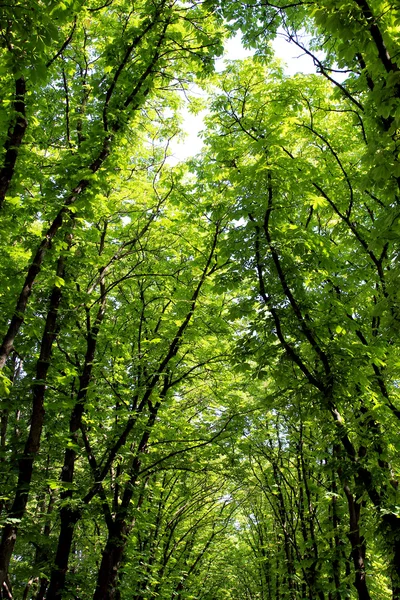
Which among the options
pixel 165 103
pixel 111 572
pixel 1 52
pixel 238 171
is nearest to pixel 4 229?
pixel 1 52

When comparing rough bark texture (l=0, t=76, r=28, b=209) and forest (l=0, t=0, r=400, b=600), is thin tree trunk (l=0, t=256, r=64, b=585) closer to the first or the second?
forest (l=0, t=0, r=400, b=600)

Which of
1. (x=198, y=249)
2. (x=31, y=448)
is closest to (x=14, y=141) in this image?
(x=31, y=448)

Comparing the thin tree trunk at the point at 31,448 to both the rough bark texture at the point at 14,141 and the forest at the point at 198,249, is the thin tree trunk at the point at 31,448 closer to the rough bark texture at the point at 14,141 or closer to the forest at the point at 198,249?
the forest at the point at 198,249

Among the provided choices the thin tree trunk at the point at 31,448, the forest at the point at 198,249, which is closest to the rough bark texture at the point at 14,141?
the forest at the point at 198,249

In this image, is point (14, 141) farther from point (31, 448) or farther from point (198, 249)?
point (198, 249)

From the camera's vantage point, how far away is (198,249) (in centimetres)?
901

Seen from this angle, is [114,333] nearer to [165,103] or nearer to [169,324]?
[169,324]

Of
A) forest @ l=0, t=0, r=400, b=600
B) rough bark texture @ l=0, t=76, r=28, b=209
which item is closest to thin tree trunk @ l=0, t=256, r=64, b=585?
forest @ l=0, t=0, r=400, b=600

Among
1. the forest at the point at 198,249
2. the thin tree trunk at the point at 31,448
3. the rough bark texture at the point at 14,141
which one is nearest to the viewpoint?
the rough bark texture at the point at 14,141

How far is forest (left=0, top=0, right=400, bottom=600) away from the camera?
4938 millimetres

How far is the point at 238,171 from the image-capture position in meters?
6.10

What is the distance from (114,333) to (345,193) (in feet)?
17.9

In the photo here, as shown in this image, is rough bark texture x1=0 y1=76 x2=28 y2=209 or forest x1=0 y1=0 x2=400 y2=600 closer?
rough bark texture x1=0 y1=76 x2=28 y2=209

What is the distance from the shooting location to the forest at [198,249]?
16.2 feet
